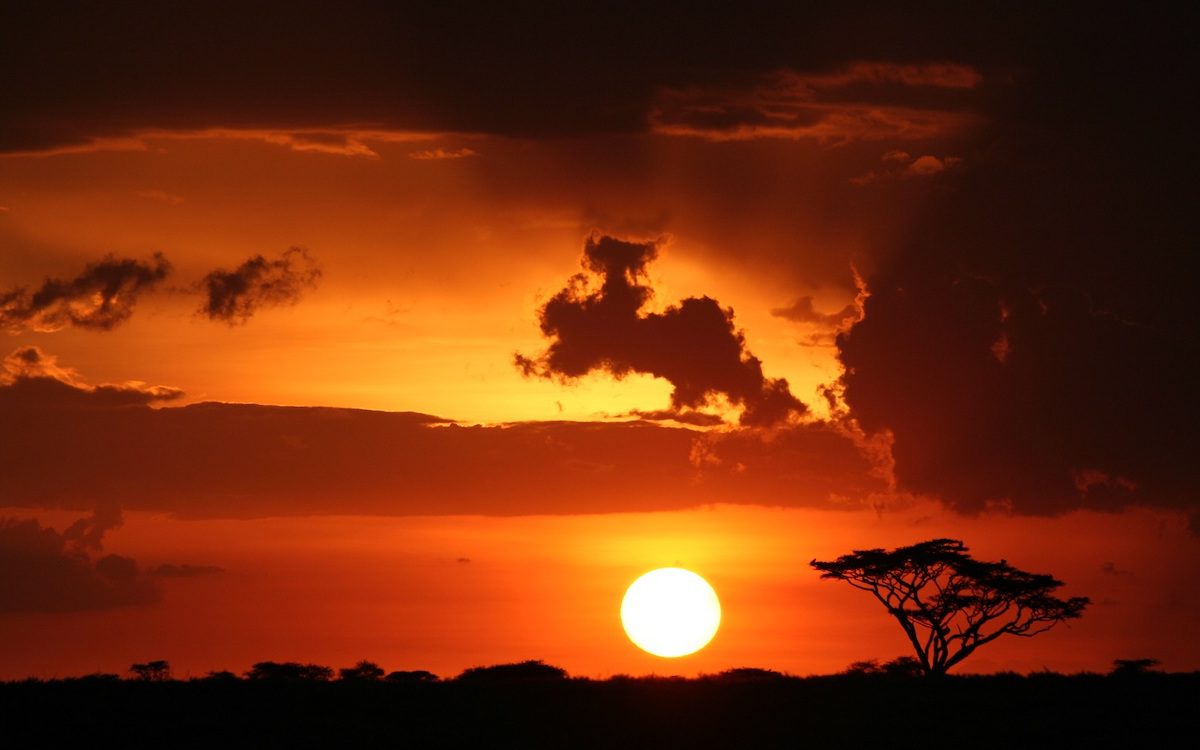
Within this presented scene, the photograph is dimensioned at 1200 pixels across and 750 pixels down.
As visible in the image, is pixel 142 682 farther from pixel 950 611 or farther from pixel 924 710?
pixel 950 611

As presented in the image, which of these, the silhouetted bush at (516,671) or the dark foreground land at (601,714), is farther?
the silhouetted bush at (516,671)

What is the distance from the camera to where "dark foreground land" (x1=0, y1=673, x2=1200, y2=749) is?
4144cm

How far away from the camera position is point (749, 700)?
47188 millimetres

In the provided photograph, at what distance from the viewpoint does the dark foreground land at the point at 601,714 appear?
136 ft

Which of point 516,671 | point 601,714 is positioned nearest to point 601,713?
point 601,714

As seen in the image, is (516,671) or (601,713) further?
(516,671)

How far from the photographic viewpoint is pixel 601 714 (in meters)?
45.0

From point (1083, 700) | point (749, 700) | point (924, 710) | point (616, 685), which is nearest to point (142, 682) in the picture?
point (616, 685)

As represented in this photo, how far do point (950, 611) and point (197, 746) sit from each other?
189 feet

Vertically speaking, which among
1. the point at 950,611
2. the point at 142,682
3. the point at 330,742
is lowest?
the point at 330,742

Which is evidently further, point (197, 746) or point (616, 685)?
point (616, 685)

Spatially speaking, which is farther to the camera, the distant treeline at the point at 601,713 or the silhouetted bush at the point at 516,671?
the silhouetted bush at the point at 516,671

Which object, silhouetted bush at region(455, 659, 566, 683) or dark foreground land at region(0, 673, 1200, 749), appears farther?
silhouetted bush at region(455, 659, 566, 683)

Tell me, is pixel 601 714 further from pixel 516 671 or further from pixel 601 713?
pixel 516 671
